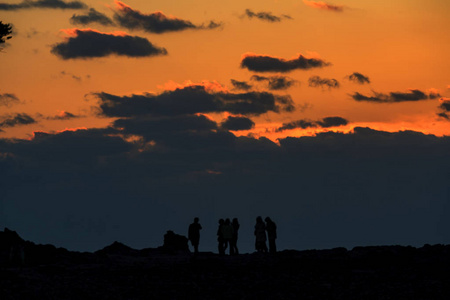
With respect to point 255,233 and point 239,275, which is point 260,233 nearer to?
point 255,233

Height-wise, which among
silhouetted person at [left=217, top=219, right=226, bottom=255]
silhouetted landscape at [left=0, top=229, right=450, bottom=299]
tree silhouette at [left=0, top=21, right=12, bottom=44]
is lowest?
silhouetted landscape at [left=0, top=229, right=450, bottom=299]

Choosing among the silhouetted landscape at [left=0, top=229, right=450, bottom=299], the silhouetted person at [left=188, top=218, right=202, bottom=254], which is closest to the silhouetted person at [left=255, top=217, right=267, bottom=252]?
the silhouetted landscape at [left=0, top=229, right=450, bottom=299]

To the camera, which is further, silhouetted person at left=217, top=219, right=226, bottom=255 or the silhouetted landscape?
silhouetted person at left=217, top=219, right=226, bottom=255

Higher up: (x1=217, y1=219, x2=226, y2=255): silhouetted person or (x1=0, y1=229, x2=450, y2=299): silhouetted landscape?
(x1=217, y1=219, x2=226, y2=255): silhouetted person

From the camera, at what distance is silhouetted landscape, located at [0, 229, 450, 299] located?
3259 cm

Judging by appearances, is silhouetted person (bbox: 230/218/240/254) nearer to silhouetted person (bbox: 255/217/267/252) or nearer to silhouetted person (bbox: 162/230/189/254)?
silhouetted person (bbox: 255/217/267/252)

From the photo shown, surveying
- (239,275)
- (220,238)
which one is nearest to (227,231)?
(220,238)

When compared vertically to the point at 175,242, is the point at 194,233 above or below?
below

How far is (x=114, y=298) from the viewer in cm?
3216

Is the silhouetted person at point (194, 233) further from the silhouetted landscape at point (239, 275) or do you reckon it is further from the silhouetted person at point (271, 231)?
the silhouetted person at point (271, 231)

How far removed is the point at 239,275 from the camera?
3631cm

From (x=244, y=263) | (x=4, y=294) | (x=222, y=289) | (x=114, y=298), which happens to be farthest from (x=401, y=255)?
(x=4, y=294)

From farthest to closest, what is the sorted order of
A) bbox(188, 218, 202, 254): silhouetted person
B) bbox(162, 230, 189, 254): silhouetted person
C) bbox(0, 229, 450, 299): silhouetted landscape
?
bbox(162, 230, 189, 254): silhouetted person → bbox(188, 218, 202, 254): silhouetted person → bbox(0, 229, 450, 299): silhouetted landscape

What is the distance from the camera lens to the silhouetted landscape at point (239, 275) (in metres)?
32.6
